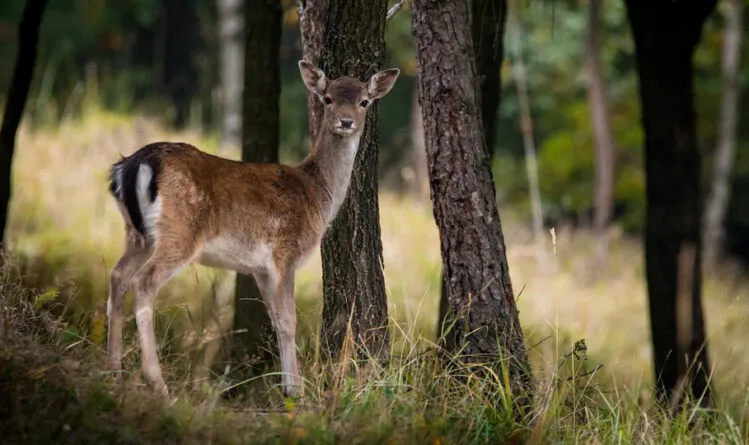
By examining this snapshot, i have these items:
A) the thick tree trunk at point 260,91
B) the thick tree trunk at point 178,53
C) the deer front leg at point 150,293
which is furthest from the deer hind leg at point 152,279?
the thick tree trunk at point 178,53

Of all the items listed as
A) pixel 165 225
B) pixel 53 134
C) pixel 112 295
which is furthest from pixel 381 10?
pixel 53 134

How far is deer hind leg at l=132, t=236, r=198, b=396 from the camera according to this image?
5922 millimetres

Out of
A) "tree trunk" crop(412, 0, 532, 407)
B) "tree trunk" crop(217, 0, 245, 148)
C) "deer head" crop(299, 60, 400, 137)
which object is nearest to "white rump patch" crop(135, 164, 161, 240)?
"deer head" crop(299, 60, 400, 137)

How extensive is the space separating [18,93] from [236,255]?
251 cm

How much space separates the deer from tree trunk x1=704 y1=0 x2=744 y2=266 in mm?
12368

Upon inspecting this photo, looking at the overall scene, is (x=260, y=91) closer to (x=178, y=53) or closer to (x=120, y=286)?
(x=120, y=286)

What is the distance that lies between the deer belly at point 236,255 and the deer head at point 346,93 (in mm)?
945

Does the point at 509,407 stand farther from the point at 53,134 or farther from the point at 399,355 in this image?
the point at 53,134

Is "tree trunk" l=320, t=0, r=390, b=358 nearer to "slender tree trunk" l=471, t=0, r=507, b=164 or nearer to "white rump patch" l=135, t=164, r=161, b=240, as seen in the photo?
"white rump patch" l=135, t=164, r=161, b=240

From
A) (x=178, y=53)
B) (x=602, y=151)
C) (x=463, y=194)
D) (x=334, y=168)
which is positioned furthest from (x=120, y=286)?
(x=178, y=53)

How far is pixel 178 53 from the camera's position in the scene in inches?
727

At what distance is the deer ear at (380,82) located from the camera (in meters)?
7.04

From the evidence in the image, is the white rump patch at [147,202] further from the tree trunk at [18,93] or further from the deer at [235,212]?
the tree trunk at [18,93]

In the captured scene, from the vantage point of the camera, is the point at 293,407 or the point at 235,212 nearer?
the point at 293,407
